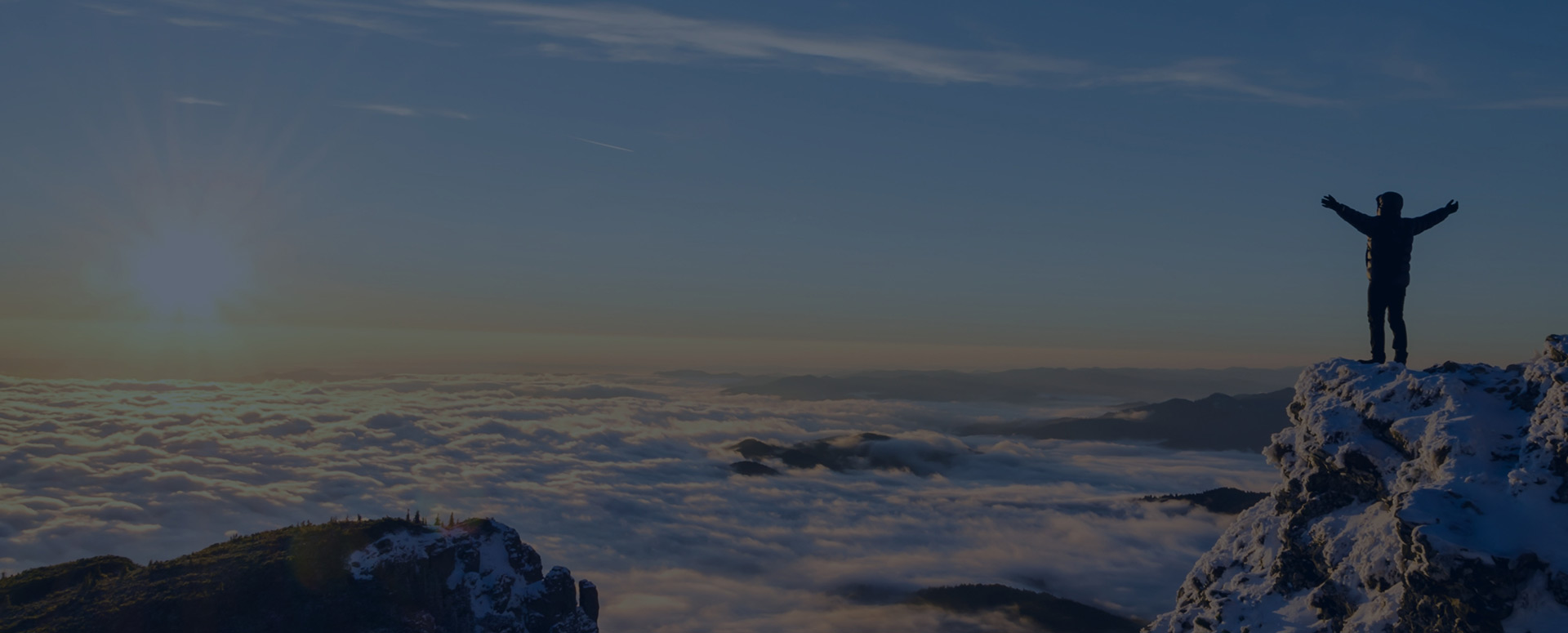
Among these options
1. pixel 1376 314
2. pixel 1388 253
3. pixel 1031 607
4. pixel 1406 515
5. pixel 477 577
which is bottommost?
pixel 1031 607

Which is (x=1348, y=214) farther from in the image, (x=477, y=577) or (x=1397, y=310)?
(x=477, y=577)

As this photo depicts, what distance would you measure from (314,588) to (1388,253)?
36369mm

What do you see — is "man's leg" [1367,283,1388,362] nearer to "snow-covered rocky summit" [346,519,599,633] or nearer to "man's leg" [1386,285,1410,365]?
"man's leg" [1386,285,1410,365]

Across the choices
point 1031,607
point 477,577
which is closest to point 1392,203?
point 477,577

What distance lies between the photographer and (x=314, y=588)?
33.7 metres

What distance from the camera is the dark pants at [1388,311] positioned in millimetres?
15695

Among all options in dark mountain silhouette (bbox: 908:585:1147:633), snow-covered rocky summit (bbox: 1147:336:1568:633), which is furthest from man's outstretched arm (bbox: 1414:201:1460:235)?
dark mountain silhouette (bbox: 908:585:1147:633)

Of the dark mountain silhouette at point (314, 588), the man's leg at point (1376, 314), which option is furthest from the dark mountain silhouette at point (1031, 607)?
the man's leg at point (1376, 314)

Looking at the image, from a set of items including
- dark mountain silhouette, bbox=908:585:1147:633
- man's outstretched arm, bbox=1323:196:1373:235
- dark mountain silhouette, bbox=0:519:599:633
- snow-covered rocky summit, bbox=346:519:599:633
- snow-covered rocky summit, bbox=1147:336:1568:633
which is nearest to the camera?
snow-covered rocky summit, bbox=1147:336:1568:633

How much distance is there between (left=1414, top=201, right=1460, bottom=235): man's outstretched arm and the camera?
15405 mm

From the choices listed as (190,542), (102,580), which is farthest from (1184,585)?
(190,542)

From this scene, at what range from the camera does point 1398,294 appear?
15.8m

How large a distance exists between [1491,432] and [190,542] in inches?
6059

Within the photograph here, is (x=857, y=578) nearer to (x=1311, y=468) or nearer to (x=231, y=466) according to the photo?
(x=231, y=466)
